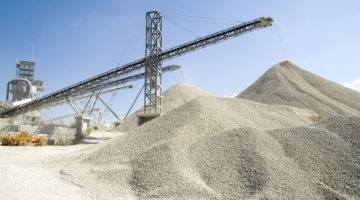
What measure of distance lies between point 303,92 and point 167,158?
17707mm

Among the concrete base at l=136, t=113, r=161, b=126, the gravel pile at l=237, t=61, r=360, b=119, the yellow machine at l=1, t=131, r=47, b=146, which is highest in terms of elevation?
the gravel pile at l=237, t=61, r=360, b=119

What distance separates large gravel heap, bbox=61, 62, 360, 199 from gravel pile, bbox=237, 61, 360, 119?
12.8 metres

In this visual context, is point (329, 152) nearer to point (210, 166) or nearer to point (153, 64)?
point (210, 166)

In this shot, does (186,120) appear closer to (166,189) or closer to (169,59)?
(166,189)

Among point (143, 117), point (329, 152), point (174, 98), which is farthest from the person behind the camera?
point (174, 98)

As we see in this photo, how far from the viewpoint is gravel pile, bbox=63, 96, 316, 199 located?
15.6ft

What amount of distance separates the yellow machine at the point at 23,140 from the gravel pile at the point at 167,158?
839 cm

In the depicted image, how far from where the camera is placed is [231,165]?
5.10 meters

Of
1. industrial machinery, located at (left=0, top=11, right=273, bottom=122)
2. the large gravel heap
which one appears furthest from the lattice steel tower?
the large gravel heap

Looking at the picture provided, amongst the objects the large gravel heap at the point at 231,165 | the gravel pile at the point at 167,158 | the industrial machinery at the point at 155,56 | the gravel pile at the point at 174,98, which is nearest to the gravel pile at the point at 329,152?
the large gravel heap at the point at 231,165

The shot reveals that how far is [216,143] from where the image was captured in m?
6.07

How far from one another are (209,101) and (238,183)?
570cm

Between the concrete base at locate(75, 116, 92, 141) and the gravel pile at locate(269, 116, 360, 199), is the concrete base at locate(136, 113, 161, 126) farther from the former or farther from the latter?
the gravel pile at locate(269, 116, 360, 199)

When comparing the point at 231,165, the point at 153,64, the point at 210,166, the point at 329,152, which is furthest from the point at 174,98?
the point at 329,152
